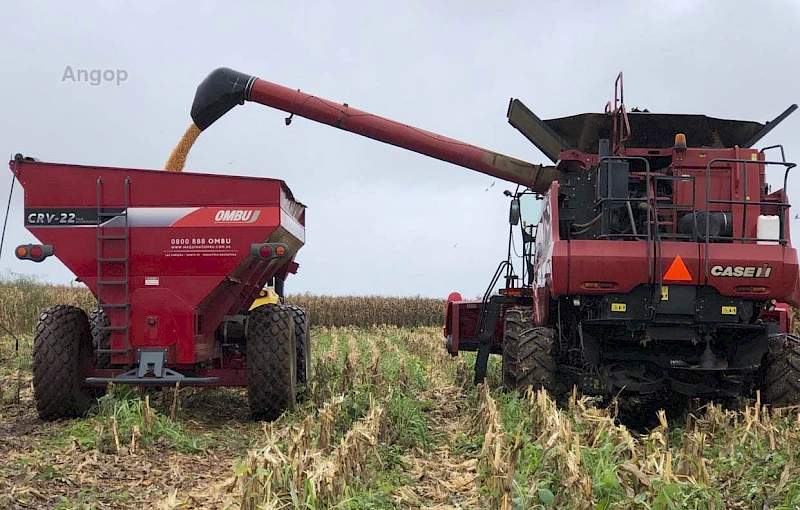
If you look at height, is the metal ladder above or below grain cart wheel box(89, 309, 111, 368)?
above

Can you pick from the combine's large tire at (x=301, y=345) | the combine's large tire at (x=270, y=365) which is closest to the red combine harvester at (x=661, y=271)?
the combine's large tire at (x=270, y=365)

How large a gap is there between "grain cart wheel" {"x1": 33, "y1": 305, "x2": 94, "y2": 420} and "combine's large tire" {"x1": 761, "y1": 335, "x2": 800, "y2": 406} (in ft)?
20.2

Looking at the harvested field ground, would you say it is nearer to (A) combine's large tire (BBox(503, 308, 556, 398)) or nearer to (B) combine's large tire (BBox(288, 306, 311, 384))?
(A) combine's large tire (BBox(503, 308, 556, 398))

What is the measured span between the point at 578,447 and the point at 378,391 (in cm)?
428

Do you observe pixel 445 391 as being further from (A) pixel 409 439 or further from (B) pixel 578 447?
(B) pixel 578 447

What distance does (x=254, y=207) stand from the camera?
8055 millimetres

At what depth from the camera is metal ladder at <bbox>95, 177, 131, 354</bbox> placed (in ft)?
26.0

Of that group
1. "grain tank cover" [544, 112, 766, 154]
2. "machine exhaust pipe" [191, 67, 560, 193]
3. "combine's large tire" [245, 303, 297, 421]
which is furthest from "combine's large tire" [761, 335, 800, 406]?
"combine's large tire" [245, 303, 297, 421]

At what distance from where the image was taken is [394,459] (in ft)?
19.4

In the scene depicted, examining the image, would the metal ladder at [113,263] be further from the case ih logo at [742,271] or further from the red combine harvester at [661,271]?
the case ih logo at [742,271]

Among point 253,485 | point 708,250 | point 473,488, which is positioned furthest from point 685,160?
point 253,485

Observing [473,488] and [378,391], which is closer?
[473,488]

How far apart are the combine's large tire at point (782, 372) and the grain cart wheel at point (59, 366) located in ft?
20.2

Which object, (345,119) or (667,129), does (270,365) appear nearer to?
(345,119)
